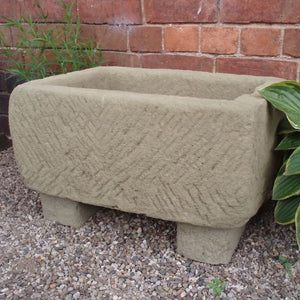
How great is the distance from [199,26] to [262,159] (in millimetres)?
875

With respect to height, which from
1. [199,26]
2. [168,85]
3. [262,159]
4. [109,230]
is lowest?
[109,230]

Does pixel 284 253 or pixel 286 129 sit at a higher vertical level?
pixel 286 129

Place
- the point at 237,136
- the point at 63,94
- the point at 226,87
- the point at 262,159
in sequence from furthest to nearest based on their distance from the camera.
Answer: the point at 226,87 < the point at 63,94 < the point at 262,159 < the point at 237,136

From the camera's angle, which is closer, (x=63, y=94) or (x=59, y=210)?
(x=63, y=94)

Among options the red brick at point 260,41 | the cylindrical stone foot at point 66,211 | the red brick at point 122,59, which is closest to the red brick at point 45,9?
the red brick at point 122,59

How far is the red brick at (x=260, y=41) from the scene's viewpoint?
6.28 feet

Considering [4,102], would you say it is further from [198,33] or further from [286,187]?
[286,187]

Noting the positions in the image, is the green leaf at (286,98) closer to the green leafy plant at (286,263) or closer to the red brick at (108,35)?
the green leafy plant at (286,263)

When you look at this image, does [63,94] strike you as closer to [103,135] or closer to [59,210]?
[103,135]

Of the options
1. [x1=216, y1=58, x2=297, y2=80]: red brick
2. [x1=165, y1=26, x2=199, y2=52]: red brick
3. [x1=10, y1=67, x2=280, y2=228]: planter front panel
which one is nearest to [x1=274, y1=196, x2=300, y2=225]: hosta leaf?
[x1=10, y1=67, x2=280, y2=228]: planter front panel

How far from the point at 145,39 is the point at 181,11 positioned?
25cm

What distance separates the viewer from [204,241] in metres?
1.56

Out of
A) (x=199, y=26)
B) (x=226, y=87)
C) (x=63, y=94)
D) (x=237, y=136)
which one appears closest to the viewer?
(x=237, y=136)

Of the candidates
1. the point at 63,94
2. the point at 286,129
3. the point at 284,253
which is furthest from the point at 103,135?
the point at 284,253
